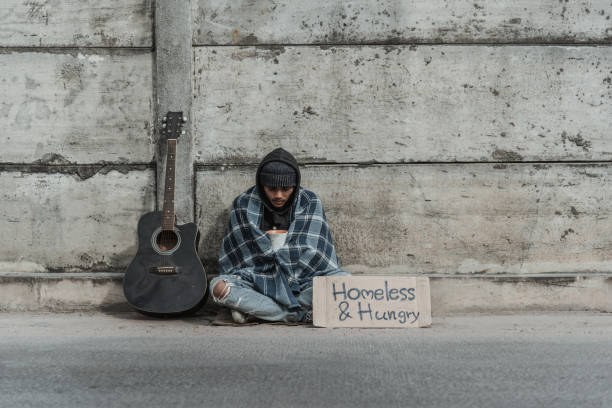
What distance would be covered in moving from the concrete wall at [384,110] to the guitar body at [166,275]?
1.14 feet

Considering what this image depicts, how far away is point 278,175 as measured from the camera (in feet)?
13.3

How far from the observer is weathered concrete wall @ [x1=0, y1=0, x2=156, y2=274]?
14.9ft

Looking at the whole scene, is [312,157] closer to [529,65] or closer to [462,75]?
[462,75]

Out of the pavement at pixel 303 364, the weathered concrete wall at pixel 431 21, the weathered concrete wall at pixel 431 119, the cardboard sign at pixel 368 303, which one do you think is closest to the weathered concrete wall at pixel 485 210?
the weathered concrete wall at pixel 431 119

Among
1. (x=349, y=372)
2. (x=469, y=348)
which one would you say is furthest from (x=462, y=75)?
(x=349, y=372)

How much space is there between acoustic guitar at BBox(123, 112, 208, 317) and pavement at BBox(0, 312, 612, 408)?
125mm

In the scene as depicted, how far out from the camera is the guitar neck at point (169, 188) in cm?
424

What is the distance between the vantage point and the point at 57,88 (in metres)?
4.57

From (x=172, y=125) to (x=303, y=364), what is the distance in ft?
6.66

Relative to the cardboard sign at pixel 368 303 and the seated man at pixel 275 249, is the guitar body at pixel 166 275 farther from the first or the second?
the cardboard sign at pixel 368 303

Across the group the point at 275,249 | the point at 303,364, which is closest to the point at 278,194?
the point at 275,249

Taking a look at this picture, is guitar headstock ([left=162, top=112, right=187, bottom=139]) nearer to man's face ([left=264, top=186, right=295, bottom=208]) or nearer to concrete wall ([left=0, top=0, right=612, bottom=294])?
concrete wall ([left=0, top=0, right=612, bottom=294])

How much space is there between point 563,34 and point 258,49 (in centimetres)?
201

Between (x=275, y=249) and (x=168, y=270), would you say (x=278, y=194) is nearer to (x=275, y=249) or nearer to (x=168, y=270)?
(x=275, y=249)
